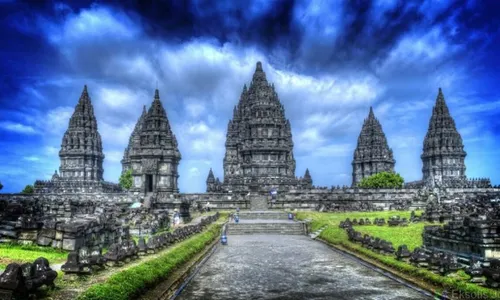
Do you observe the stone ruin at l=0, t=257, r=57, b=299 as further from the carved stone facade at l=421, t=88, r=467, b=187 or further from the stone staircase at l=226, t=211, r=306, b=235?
the carved stone facade at l=421, t=88, r=467, b=187

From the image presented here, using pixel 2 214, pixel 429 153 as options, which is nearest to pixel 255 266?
pixel 2 214

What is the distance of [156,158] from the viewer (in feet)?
224

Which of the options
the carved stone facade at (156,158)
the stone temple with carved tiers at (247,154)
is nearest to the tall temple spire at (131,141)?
the stone temple with carved tiers at (247,154)

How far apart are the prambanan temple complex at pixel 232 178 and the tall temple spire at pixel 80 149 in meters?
0.20

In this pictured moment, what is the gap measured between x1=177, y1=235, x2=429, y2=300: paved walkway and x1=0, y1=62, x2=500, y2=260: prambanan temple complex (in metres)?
5.94

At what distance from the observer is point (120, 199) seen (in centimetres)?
5788

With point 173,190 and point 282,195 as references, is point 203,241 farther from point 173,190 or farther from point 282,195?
point 173,190

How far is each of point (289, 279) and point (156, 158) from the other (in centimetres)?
5639

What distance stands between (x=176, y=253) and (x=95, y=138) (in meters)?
83.8

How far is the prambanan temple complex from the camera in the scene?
3319 cm

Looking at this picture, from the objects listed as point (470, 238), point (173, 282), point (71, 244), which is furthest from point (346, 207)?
point (173, 282)

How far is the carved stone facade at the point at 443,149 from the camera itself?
98.7m

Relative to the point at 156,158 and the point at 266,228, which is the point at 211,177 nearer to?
the point at 156,158

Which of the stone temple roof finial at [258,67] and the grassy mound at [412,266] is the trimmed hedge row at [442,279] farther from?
the stone temple roof finial at [258,67]
